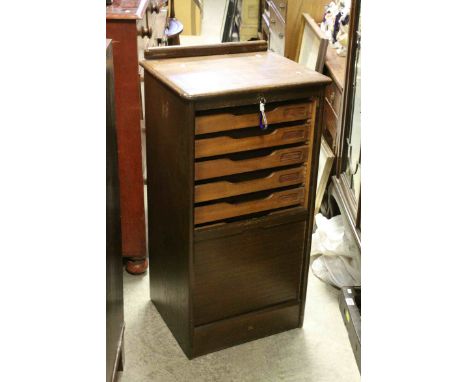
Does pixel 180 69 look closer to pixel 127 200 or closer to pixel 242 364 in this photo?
pixel 127 200

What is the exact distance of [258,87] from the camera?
168 centimetres

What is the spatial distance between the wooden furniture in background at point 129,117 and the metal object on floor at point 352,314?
0.74 m

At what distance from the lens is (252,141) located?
1.77 metres

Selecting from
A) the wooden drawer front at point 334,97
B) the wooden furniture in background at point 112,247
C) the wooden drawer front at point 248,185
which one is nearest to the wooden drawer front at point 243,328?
the wooden furniture in background at point 112,247

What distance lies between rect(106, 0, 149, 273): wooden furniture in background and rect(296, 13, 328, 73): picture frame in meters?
0.74

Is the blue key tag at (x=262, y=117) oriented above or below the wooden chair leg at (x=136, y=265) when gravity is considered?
above

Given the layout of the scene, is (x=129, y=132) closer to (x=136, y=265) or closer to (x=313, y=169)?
(x=136, y=265)

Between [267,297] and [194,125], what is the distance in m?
0.65

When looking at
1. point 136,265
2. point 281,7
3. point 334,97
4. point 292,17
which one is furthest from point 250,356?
point 281,7

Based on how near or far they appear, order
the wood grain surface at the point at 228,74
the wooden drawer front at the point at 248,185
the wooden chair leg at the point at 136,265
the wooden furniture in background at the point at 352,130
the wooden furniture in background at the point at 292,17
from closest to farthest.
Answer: the wood grain surface at the point at 228,74, the wooden drawer front at the point at 248,185, the wooden furniture in background at the point at 352,130, the wooden chair leg at the point at 136,265, the wooden furniture in background at the point at 292,17

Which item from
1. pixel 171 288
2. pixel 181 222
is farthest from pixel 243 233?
pixel 171 288

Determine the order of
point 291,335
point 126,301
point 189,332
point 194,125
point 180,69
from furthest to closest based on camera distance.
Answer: point 126,301 → point 291,335 → point 189,332 → point 180,69 → point 194,125

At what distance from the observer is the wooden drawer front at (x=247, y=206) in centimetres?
180

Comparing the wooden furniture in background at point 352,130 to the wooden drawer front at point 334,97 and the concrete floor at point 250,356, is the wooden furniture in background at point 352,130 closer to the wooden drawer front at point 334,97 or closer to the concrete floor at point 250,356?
the wooden drawer front at point 334,97
